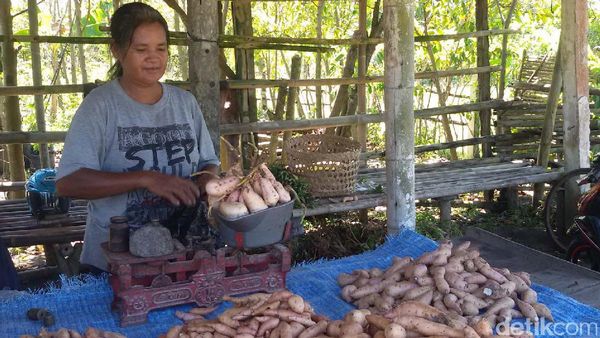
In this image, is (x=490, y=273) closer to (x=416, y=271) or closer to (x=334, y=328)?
(x=416, y=271)

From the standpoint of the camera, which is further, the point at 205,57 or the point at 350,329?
the point at 205,57

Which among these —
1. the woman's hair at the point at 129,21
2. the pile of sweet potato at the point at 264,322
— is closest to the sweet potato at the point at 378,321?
the pile of sweet potato at the point at 264,322

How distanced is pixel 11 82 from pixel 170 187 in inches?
162

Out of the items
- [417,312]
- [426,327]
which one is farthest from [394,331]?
[417,312]

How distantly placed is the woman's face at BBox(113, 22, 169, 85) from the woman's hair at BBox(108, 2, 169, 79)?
0.02 m

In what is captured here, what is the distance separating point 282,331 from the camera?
2.07 metres

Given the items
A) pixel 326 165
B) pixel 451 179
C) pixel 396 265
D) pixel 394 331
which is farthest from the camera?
pixel 451 179

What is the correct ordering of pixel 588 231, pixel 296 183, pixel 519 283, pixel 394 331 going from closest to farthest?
pixel 394 331 → pixel 519 283 → pixel 296 183 → pixel 588 231

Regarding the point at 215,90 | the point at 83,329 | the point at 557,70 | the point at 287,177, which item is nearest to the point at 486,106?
the point at 557,70

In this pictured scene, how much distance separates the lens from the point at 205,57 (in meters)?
3.64

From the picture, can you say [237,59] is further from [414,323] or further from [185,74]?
[185,74]

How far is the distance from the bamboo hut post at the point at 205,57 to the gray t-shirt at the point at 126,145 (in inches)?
40.5

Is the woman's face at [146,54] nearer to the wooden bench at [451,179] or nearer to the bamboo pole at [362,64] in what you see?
the wooden bench at [451,179]

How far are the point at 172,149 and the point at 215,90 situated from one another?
4.08 ft
